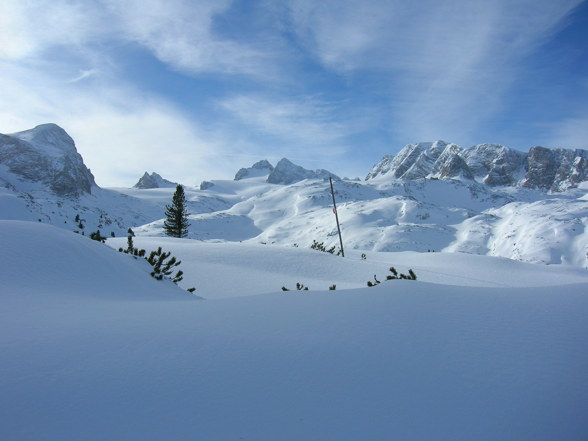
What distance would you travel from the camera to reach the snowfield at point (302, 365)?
177 cm

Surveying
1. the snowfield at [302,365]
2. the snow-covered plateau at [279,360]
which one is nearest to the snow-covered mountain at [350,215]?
the snow-covered plateau at [279,360]

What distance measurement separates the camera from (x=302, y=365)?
2336mm

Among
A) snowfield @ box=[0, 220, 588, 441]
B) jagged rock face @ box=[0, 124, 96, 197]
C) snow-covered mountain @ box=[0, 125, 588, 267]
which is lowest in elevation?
snowfield @ box=[0, 220, 588, 441]

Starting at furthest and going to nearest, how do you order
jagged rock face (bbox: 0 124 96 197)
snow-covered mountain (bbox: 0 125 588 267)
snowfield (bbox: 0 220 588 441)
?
jagged rock face (bbox: 0 124 96 197) < snow-covered mountain (bbox: 0 125 588 267) < snowfield (bbox: 0 220 588 441)

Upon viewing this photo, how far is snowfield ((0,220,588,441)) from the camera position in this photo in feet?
5.80

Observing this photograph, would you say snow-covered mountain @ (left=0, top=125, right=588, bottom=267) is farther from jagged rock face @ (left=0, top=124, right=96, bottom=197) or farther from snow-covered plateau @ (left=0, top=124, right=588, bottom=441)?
snow-covered plateau @ (left=0, top=124, right=588, bottom=441)

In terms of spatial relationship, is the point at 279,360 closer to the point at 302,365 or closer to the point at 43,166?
the point at 302,365

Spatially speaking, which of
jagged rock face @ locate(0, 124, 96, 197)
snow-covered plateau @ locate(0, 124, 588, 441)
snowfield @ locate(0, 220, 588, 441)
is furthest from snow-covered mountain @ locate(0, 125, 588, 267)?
snowfield @ locate(0, 220, 588, 441)

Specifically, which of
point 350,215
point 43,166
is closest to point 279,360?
point 350,215

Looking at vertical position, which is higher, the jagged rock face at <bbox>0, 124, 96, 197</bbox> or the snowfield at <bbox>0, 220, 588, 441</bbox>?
the jagged rock face at <bbox>0, 124, 96, 197</bbox>

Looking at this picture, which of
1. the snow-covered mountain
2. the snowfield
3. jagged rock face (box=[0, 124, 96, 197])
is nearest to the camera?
the snowfield

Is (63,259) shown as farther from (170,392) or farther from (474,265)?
(474,265)

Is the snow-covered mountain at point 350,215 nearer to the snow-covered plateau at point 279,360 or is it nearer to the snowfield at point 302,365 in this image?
the snow-covered plateau at point 279,360

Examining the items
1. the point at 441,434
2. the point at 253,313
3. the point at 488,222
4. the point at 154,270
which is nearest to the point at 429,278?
the point at 154,270
